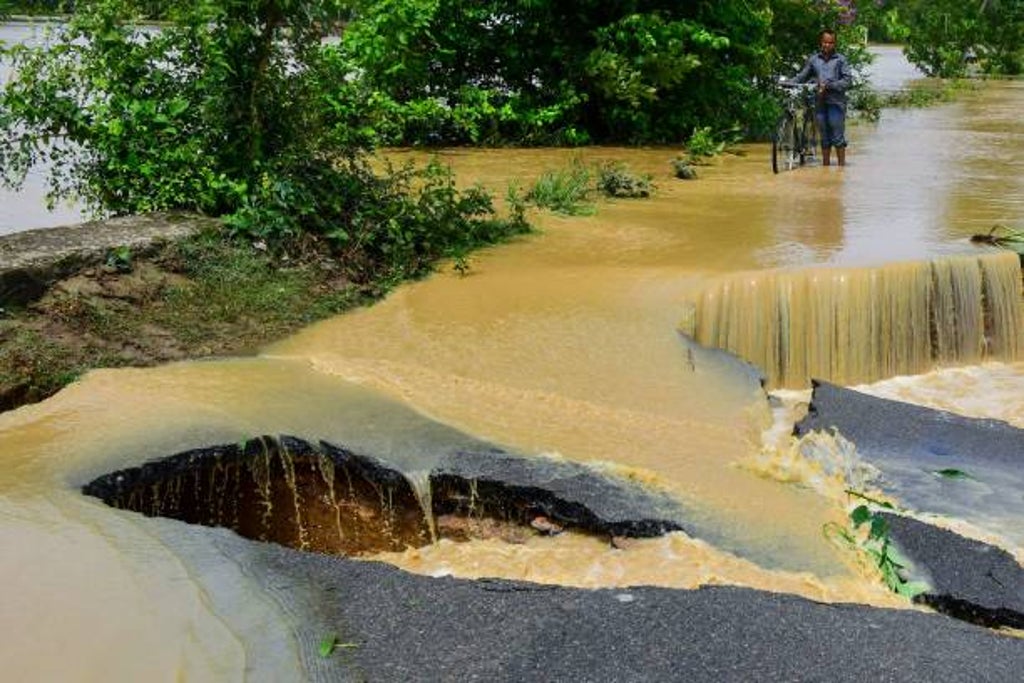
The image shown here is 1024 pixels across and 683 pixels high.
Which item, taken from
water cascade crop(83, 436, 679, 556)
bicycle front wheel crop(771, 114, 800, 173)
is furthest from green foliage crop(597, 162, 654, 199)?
water cascade crop(83, 436, 679, 556)

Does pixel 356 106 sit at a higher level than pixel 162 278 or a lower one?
higher

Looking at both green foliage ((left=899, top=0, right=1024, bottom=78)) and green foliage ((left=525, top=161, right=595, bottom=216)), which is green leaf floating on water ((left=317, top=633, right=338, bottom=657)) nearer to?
green foliage ((left=525, top=161, right=595, bottom=216))

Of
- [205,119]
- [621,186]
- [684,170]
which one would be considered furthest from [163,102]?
[684,170]

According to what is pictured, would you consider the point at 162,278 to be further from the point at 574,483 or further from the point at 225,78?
the point at 574,483

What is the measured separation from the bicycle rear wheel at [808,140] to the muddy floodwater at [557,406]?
2.86 meters

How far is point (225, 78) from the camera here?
9.02 metres

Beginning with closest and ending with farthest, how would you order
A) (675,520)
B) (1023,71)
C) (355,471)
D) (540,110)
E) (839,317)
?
(675,520)
(355,471)
(839,317)
(540,110)
(1023,71)

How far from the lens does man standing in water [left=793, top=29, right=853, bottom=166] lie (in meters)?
14.1

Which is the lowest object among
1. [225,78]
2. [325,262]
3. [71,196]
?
[325,262]

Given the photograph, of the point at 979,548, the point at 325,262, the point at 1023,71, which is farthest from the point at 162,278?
the point at 1023,71

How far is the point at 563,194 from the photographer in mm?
12148

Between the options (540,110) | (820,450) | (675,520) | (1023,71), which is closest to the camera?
(675,520)

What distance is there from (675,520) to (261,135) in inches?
212

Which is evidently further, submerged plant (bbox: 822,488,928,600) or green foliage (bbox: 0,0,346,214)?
green foliage (bbox: 0,0,346,214)
